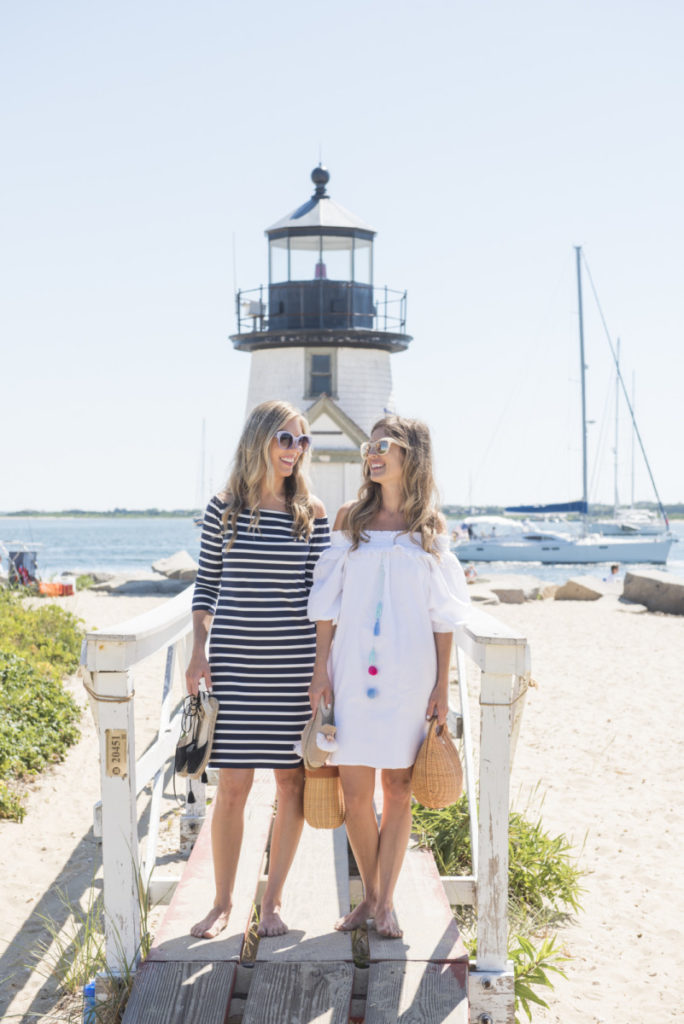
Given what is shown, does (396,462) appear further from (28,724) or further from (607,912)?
(28,724)

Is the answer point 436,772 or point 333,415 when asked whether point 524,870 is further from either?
point 333,415

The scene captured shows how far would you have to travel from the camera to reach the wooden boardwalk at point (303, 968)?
9.89 ft

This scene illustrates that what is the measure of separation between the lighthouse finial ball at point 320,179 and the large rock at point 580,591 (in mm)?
11365

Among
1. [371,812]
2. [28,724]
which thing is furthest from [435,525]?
[28,724]

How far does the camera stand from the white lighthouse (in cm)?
1789

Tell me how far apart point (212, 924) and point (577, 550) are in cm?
5369

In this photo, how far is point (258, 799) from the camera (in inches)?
192

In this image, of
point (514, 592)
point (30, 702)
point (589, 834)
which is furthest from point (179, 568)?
point (589, 834)

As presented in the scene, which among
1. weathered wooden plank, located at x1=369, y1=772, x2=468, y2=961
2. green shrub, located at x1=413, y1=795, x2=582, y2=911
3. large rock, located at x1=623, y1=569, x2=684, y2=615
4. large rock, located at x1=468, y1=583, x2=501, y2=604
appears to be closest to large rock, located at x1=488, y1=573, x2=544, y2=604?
large rock, located at x1=468, y1=583, x2=501, y2=604

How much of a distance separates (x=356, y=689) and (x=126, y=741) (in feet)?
2.58

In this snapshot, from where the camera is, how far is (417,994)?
3086 mm

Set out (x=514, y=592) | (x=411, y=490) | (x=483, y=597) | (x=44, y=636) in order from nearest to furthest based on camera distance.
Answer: (x=411, y=490)
(x=44, y=636)
(x=483, y=597)
(x=514, y=592)

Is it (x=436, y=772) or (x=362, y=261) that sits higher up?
(x=362, y=261)

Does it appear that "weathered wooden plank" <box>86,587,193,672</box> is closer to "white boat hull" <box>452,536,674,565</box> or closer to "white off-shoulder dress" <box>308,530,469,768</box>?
"white off-shoulder dress" <box>308,530,469,768</box>
